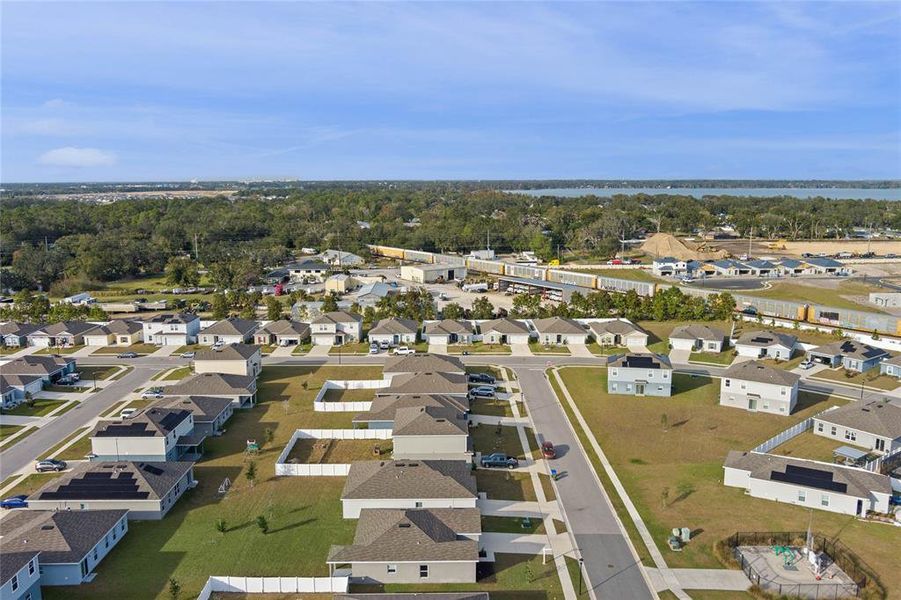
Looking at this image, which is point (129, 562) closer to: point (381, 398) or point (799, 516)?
point (381, 398)

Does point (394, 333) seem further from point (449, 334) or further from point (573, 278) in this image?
point (573, 278)

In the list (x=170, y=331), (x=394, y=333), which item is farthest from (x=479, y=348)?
(x=170, y=331)

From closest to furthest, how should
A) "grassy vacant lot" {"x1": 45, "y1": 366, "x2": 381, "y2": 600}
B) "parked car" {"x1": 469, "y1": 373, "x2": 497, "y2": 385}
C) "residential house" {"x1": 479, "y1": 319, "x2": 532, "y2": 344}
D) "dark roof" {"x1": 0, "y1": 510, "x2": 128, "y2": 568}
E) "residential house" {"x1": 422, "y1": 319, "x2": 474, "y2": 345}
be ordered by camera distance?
"dark roof" {"x1": 0, "y1": 510, "x2": 128, "y2": 568} → "grassy vacant lot" {"x1": 45, "y1": 366, "x2": 381, "y2": 600} → "parked car" {"x1": 469, "y1": 373, "x2": 497, "y2": 385} → "residential house" {"x1": 479, "y1": 319, "x2": 532, "y2": 344} → "residential house" {"x1": 422, "y1": 319, "x2": 474, "y2": 345}

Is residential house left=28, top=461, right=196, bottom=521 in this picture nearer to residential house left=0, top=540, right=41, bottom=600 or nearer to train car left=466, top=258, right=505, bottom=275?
residential house left=0, top=540, right=41, bottom=600

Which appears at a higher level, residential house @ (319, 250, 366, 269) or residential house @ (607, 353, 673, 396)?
residential house @ (319, 250, 366, 269)

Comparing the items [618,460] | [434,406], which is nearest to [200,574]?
[434,406]

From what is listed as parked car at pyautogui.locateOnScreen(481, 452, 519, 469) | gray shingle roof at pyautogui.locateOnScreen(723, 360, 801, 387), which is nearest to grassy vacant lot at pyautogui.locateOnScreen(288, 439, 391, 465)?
parked car at pyautogui.locateOnScreen(481, 452, 519, 469)

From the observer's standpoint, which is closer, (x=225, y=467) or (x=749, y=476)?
(x=749, y=476)
